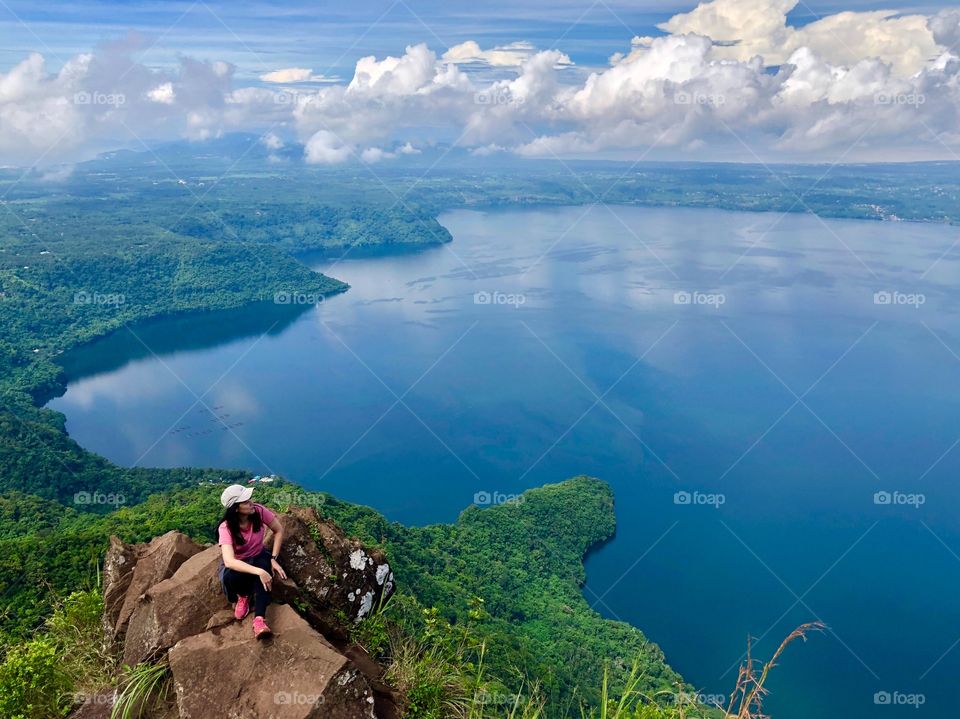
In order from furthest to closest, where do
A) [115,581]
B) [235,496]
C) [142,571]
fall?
1. [115,581]
2. [142,571]
3. [235,496]

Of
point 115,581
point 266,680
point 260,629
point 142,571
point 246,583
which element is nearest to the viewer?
point 266,680

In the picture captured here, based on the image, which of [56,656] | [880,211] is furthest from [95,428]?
[880,211]

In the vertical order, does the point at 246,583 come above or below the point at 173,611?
above

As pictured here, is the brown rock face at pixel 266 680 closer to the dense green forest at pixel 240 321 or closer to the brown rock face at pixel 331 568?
the brown rock face at pixel 331 568

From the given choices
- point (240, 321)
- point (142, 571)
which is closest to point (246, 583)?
point (142, 571)

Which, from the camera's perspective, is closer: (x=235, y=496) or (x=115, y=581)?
(x=235, y=496)

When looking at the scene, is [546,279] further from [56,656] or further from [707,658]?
[56,656]

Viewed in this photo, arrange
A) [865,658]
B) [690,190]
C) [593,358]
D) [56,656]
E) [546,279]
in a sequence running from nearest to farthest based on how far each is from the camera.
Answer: [56,656] < [865,658] < [593,358] < [546,279] < [690,190]

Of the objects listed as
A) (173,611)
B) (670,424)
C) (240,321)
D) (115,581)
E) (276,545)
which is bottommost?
(670,424)

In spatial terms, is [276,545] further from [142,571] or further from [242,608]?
[142,571]
